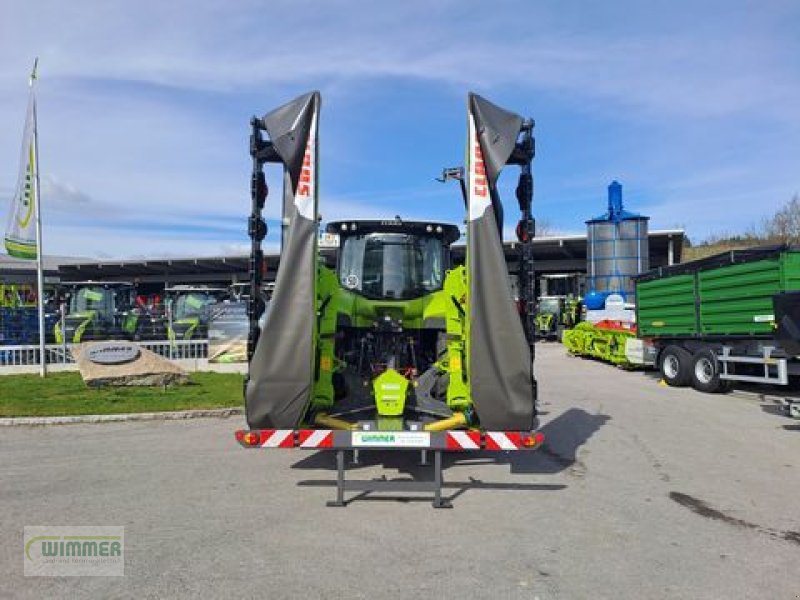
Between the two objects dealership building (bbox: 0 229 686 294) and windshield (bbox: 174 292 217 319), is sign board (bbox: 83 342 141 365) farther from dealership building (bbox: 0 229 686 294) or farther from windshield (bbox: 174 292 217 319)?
dealership building (bbox: 0 229 686 294)

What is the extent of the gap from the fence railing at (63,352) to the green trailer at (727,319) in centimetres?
1236

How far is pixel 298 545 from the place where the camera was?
4.71 meters

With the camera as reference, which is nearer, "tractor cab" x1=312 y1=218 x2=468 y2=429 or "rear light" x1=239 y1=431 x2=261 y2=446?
"rear light" x1=239 y1=431 x2=261 y2=446

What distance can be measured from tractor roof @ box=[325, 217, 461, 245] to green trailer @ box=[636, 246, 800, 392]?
5787 millimetres

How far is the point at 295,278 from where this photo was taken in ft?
18.4

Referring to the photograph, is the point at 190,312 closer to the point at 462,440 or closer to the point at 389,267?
the point at 389,267

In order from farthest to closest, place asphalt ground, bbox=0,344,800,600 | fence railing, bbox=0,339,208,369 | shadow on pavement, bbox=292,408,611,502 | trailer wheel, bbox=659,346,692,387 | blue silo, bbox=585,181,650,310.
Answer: blue silo, bbox=585,181,650,310 < fence railing, bbox=0,339,208,369 < trailer wheel, bbox=659,346,692,387 < shadow on pavement, bbox=292,408,611,502 < asphalt ground, bbox=0,344,800,600

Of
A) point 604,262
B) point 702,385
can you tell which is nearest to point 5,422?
point 702,385

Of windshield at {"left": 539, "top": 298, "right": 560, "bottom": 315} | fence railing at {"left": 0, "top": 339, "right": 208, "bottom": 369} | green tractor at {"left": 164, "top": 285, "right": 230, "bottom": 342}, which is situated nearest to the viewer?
fence railing at {"left": 0, "top": 339, "right": 208, "bottom": 369}

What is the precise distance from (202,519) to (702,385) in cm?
1281

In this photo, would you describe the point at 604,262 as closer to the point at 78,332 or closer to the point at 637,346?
the point at 637,346

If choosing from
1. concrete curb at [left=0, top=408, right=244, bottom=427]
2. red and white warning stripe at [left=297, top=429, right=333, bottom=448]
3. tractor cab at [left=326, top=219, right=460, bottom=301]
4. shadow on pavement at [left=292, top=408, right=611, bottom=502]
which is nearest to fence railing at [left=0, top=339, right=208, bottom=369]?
concrete curb at [left=0, top=408, right=244, bottom=427]

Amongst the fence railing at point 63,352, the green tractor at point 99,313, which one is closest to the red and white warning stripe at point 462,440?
the fence railing at point 63,352

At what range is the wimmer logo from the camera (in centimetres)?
429
